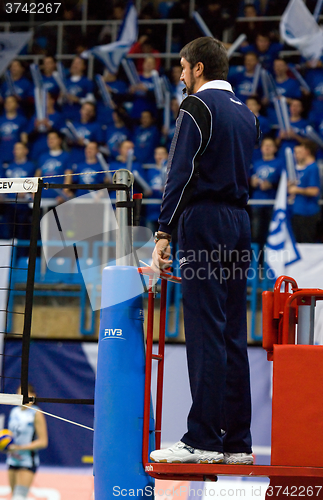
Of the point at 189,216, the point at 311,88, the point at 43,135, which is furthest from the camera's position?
the point at 43,135

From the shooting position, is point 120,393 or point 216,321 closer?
point 216,321

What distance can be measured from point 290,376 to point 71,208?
614 centimetres

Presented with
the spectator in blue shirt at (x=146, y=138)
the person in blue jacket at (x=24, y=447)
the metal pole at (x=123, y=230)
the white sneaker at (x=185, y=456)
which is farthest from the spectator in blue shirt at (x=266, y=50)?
the white sneaker at (x=185, y=456)

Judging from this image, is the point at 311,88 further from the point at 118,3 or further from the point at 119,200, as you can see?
the point at 119,200

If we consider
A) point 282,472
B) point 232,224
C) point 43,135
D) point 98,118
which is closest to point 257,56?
point 98,118

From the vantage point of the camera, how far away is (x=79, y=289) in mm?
8172

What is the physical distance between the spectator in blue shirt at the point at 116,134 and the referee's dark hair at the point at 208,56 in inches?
261

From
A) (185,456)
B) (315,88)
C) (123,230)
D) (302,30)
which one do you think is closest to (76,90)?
(302,30)

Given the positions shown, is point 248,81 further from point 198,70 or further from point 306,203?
point 198,70

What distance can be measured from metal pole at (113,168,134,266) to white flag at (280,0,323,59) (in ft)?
22.8

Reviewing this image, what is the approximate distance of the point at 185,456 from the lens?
273 cm

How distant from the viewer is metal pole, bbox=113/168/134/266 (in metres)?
3.35

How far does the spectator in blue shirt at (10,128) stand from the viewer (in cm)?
1035

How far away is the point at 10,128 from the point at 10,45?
1701mm
